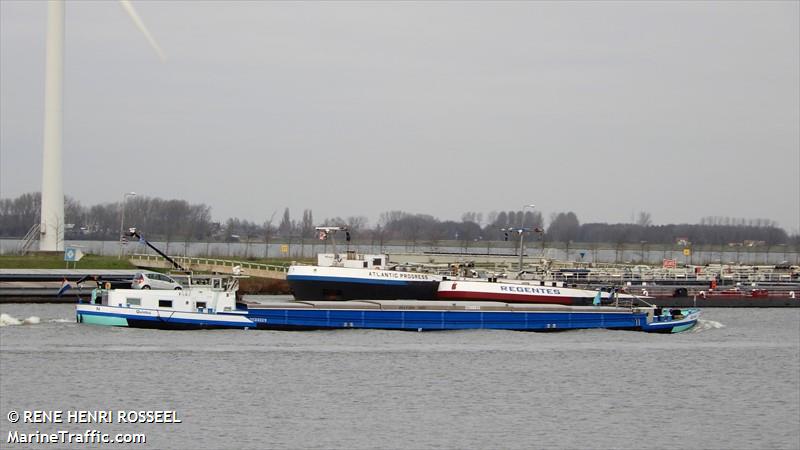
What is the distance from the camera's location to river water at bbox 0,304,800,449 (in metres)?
44.0

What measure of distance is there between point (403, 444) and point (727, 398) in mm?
19838

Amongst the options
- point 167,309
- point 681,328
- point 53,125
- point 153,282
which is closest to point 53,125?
point 53,125

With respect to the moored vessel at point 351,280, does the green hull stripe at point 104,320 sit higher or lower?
lower

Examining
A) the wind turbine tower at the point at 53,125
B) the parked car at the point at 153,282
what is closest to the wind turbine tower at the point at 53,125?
the wind turbine tower at the point at 53,125

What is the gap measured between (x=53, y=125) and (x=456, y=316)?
191 ft

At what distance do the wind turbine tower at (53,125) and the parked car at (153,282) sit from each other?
38.6 meters

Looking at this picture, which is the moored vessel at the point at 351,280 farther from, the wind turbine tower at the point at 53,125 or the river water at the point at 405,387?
the wind turbine tower at the point at 53,125

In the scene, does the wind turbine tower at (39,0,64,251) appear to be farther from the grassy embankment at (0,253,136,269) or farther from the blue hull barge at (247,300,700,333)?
the blue hull barge at (247,300,700,333)

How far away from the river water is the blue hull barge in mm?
1120

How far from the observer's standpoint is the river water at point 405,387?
1734 inches

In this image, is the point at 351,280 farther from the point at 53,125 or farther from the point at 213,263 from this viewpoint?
the point at 53,125

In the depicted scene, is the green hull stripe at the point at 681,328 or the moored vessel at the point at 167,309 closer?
the moored vessel at the point at 167,309

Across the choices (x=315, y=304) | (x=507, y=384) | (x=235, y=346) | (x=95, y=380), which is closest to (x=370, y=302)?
(x=315, y=304)

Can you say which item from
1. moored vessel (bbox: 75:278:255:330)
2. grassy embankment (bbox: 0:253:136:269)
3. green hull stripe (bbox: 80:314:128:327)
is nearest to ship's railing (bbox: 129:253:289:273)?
grassy embankment (bbox: 0:253:136:269)
